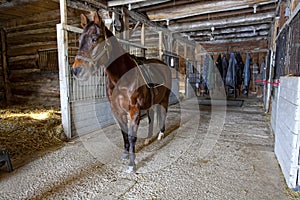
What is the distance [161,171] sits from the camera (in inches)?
75.4

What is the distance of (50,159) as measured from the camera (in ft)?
7.16

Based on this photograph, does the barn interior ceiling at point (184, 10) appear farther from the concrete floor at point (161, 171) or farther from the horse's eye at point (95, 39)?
the concrete floor at point (161, 171)

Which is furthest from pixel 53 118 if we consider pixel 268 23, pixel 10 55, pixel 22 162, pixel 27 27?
pixel 268 23

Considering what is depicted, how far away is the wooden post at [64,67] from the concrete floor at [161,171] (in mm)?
341

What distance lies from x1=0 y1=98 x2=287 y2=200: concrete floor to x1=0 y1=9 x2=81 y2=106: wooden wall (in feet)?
9.92

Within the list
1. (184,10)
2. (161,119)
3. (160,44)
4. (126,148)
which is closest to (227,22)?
(184,10)

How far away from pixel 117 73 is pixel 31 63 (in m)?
4.66

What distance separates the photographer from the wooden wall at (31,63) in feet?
16.6

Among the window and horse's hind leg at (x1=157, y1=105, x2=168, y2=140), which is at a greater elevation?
the window

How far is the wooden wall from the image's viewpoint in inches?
199

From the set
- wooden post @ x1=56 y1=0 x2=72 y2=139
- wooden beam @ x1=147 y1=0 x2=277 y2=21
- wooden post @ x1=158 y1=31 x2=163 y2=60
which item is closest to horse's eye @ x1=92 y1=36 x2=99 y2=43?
wooden post @ x1=56 y1=0 x2=72 y2=139

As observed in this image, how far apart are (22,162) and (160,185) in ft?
5.11

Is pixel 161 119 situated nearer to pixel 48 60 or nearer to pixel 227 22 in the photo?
pixel 227 22

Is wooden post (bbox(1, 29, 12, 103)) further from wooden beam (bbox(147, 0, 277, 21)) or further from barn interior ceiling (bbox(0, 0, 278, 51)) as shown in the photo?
wooden beam (bbox(147, 0, 277, 21))
